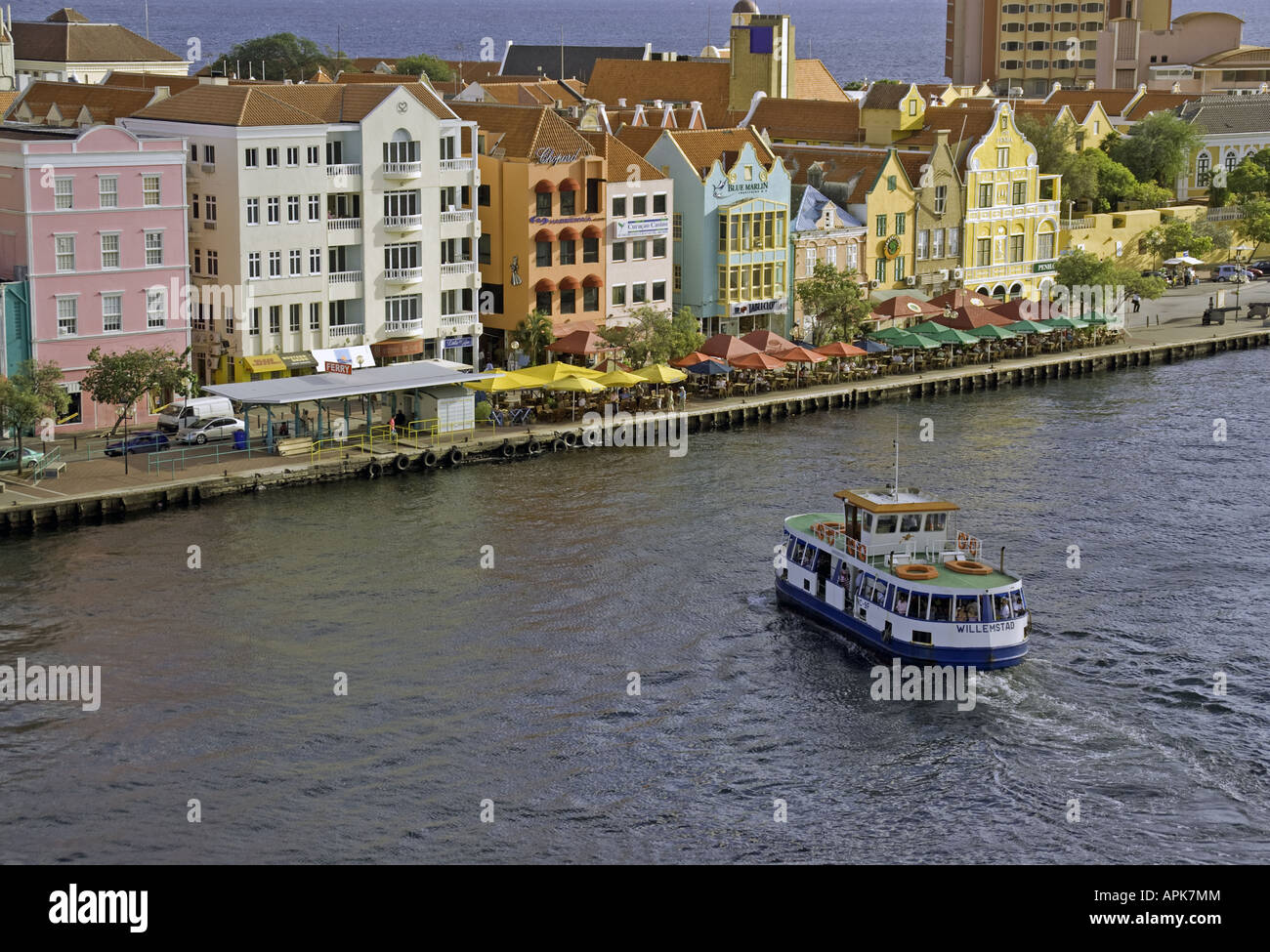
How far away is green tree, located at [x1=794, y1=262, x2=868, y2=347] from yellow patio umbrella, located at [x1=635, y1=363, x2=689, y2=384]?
15015mm

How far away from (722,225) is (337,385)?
99.6ft

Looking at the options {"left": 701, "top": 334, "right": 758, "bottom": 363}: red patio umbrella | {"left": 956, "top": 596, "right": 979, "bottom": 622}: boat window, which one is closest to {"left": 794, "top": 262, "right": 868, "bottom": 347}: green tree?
{"left": 701, "top": 334, "right": 758, "bottom": 363}: red patio umbrella

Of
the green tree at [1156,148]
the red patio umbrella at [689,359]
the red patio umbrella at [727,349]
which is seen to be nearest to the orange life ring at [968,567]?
the red patio umbrella at [689,359]

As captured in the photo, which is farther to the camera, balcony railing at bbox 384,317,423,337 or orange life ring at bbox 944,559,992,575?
balcony railing at bbox 384,317,423,337

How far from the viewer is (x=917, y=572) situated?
61031mm

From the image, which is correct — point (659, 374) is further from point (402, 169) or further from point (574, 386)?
point (402, 169)

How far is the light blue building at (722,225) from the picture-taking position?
349 feet

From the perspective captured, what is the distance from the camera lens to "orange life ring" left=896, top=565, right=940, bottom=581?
60656mm

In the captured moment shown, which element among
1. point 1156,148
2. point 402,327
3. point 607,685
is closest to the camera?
point 607,685

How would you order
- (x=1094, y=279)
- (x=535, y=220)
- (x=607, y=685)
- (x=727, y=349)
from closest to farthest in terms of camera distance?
(x=607, y=685), (x=727, y=349), (x=535, y=220), (x=1094, y=279)

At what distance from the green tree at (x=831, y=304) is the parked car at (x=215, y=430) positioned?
3534 centimetres

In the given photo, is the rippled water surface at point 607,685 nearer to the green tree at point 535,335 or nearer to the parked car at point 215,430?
the parked car at point 215,430

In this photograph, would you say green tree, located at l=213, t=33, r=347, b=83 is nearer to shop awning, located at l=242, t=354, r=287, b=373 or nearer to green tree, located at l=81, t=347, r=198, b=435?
shop awning, located at l=242, t=354, r=287, b=373

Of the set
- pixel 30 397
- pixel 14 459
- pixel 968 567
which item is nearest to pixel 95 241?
pixel 30 397
